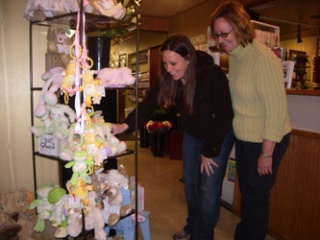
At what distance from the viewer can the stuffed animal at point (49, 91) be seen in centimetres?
130

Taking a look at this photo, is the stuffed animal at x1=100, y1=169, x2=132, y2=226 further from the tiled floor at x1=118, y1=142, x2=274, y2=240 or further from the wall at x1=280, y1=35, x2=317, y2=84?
the wall at x1=280, y1=35, x2=317, y2=84

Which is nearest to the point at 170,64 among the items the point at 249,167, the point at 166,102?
the point at 166,102

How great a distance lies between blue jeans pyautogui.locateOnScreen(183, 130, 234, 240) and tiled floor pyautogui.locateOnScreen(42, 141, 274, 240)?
39 centimetres

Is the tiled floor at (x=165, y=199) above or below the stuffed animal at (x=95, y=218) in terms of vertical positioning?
below

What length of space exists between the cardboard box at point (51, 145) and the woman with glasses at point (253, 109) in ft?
2.80

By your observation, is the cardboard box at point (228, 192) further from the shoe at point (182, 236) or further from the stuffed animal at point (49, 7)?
the stuffed animal at point (49, 7)

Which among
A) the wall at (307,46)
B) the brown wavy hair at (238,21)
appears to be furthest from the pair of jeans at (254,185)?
the wall at (307,46)

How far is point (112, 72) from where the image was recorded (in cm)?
141

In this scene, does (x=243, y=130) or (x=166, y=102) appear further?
(x=166, y=102)

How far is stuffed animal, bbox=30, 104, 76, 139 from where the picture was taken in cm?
129

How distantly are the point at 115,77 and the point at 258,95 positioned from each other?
0.68 metres

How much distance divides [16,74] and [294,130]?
1646 mm

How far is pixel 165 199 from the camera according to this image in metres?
2.66

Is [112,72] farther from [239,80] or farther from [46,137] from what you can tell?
[239,80]
